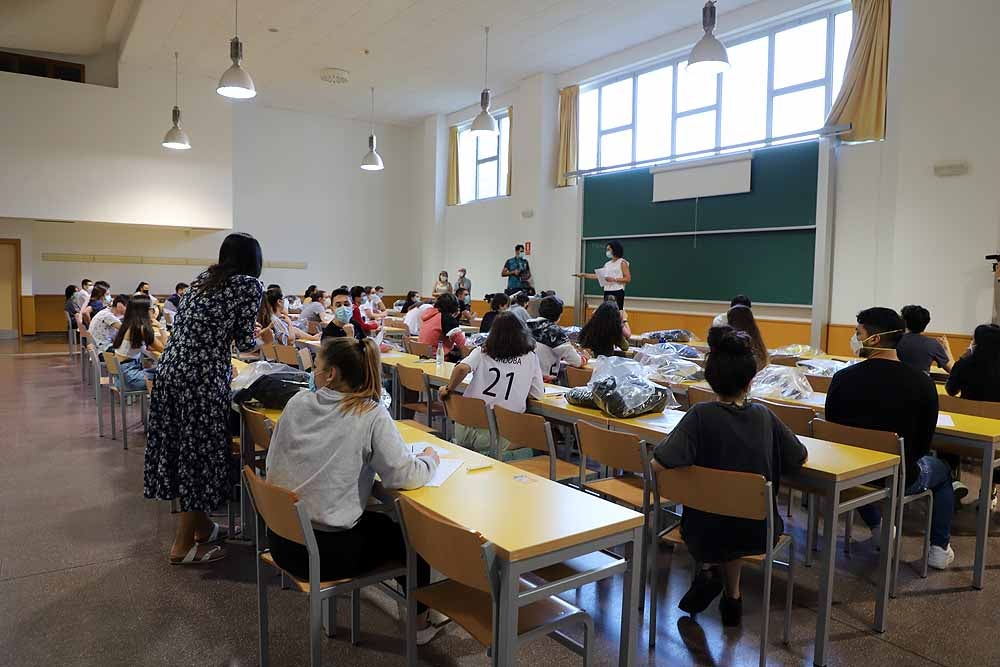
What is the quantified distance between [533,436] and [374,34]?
8590mm

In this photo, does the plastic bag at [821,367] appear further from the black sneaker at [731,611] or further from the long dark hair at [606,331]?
the black sneaker at [731,611]

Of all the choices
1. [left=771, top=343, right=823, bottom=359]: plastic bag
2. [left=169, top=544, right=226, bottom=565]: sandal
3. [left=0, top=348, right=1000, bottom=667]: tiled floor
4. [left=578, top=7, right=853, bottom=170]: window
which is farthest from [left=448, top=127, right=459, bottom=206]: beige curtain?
[left=169, top=544, right=226, bottom=565]: sandal

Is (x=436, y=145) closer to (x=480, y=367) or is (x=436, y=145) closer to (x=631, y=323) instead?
(x=631, y=323)

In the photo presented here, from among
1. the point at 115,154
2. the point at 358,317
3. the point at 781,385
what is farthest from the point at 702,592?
the point at 115,154

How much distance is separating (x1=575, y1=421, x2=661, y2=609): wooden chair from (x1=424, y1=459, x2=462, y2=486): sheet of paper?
684mm

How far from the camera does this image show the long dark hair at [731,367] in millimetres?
2365

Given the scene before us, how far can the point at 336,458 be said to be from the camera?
6.67 feet

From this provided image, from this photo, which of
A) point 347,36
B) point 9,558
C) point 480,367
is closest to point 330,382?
point 480,367

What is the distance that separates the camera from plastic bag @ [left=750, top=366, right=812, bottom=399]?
3785mm

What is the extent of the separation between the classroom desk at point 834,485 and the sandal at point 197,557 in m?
2.49

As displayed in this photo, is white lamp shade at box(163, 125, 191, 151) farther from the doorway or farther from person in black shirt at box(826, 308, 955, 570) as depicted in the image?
person in black shirt at box(826, 308, 955, 570)

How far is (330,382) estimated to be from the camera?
2125 mm

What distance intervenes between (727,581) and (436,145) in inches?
517

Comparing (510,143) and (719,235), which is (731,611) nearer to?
(719,235)
